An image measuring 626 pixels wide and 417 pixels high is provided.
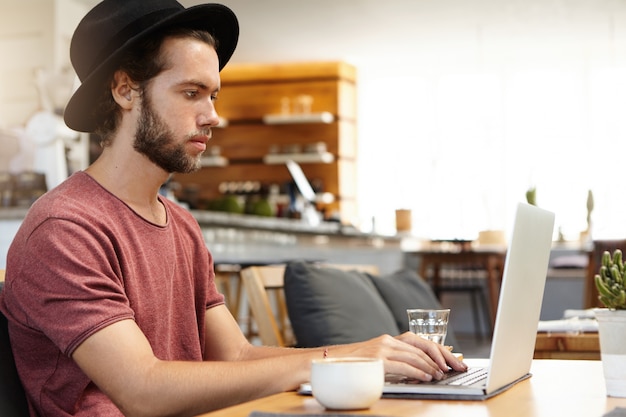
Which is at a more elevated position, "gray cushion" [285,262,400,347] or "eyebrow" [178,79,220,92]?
"eyebrow" [178,79,220,92]

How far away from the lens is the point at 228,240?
757 cm

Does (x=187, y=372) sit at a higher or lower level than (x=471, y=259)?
higher

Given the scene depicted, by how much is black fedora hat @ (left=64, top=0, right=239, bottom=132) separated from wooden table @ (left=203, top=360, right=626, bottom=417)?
685mm

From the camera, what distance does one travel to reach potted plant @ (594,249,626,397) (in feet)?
4.05

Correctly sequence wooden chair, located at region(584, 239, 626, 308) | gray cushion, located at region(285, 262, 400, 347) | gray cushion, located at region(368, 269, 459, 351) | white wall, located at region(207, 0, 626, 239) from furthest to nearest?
white wall, located at region(207, 0, 626, 239), wooden chair, located at region(584, 239, 626, 308), gray cushion, located at region(368, 269, 459, 351), gray cushion, located at region(285, 262, 400, 347)

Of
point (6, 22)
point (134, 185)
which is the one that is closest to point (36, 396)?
point (134, 185)

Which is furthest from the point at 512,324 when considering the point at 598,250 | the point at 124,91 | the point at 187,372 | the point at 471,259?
the point at 471,259

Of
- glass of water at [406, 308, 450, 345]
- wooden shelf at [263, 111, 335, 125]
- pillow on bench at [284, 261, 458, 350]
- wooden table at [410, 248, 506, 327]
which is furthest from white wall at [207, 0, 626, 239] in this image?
glass of water at [406, 308, 450, 345]

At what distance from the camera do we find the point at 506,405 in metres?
1.12

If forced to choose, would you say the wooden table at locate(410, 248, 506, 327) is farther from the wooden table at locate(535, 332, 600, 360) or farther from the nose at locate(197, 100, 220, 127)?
the nose at locate(197, 100, 220, 127)

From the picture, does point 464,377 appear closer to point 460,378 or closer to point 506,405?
point 460,378

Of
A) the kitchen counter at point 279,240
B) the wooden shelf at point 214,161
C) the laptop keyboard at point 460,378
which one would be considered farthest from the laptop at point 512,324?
the wooden shelf at point 214,161

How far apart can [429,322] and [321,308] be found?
104cm

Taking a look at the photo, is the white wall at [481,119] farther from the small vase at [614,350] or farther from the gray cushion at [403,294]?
the small vase at [614,350]
